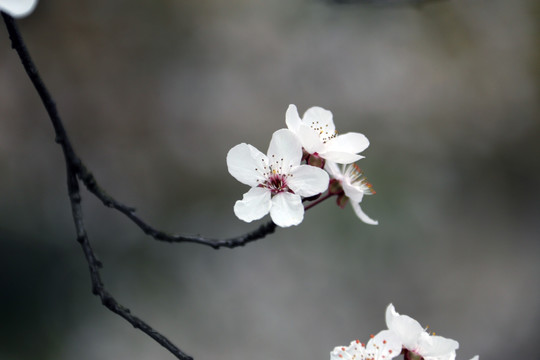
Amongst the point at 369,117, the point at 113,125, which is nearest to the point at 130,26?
the point at 113,125

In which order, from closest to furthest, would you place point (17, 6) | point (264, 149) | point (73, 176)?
point (17, 6) → point (73, 176) → point (264, 149)

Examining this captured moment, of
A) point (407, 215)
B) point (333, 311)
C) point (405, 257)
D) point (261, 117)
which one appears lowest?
point (333, 311)

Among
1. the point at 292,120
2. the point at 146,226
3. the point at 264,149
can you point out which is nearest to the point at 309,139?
the point at 292,120

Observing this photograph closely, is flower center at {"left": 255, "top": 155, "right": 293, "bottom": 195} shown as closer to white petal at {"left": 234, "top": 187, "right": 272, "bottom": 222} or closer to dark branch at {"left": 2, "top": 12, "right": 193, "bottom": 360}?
white petal at {"left": 234, "top": 187, "right": 272, "bottom": 222}

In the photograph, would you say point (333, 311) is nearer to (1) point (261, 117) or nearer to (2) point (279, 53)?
(1) point (261, 117)

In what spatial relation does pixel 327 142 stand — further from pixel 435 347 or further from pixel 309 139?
pixel 435 347

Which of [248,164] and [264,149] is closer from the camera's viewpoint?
[248,164]

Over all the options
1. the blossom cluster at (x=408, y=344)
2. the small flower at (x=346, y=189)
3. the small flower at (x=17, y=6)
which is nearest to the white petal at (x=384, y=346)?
the blossom cluster at (x=408, y=344)
